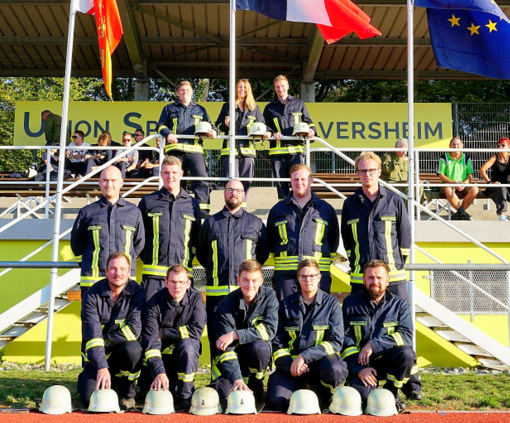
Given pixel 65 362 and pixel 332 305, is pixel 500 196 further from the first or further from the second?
pixel 65 362

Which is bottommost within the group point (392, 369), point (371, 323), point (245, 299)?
point (392, 369)

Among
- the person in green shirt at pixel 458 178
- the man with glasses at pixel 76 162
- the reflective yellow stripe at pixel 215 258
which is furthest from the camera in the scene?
the man with glasses at pixel 76 162

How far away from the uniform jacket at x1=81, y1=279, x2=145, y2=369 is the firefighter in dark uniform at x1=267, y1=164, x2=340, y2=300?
4.63ft

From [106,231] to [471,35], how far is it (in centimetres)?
524

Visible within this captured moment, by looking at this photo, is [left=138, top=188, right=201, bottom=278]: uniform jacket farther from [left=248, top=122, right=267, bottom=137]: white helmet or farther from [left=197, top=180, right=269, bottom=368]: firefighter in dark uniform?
[left=248, top=122, right=267, bottom=137]: white helmet

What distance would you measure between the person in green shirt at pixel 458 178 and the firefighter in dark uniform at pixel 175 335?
5.93m

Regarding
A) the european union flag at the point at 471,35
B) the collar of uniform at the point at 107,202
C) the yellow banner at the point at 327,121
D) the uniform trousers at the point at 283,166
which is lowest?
the collar of uniform at the point at 107,202

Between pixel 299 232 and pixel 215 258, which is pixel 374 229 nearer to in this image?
pixel 299 232

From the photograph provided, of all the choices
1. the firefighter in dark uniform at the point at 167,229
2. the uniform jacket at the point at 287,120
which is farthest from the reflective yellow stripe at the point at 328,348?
the uniform jacket at the point at 287,120

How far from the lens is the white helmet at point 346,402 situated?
17.5 ft

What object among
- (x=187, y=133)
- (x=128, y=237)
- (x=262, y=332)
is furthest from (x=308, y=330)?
(x=187, y=133)

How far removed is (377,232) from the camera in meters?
6.59

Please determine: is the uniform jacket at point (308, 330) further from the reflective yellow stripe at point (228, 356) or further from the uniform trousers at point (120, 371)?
the uniform trousers at point (120, 371)

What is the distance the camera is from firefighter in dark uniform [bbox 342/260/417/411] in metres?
5.72
